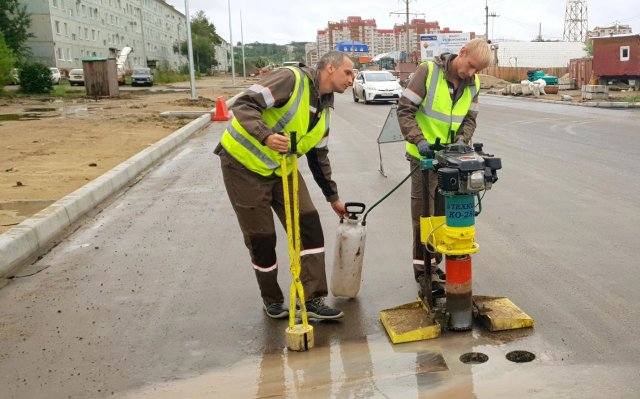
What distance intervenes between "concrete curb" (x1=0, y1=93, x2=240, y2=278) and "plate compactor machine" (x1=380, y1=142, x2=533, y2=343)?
4.84 ft

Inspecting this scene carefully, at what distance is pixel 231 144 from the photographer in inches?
151

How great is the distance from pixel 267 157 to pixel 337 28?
117m

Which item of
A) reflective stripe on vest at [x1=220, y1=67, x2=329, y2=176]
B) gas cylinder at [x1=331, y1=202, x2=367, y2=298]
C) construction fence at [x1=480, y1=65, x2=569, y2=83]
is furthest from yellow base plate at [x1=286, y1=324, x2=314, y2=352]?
construction fence at [x1=480, y1=65, x2=569, y2=83]

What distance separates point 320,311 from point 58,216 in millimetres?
3712

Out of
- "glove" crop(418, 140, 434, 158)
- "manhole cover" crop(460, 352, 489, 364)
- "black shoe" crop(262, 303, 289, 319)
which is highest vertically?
"glove" crop(418, 140, 434, 158)

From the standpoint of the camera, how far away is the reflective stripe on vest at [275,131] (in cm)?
371

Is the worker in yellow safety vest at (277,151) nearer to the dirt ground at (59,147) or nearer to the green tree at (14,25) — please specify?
the dirt ground at (59,147)

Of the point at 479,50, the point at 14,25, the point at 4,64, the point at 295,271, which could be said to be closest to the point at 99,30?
the point at 14,25

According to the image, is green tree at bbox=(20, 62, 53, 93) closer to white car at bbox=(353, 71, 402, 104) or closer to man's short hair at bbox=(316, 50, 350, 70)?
white car at bbox=(353, 71, 402, 104)

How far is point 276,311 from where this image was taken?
13.3 feet

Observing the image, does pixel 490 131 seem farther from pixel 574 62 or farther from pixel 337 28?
pixel 337 28

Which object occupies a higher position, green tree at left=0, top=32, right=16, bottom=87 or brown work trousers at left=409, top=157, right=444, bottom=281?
green tree at left=0, top=32, right=16, bottom=87

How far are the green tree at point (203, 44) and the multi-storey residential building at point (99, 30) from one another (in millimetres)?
5783

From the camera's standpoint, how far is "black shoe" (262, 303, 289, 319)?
4.03 meters
